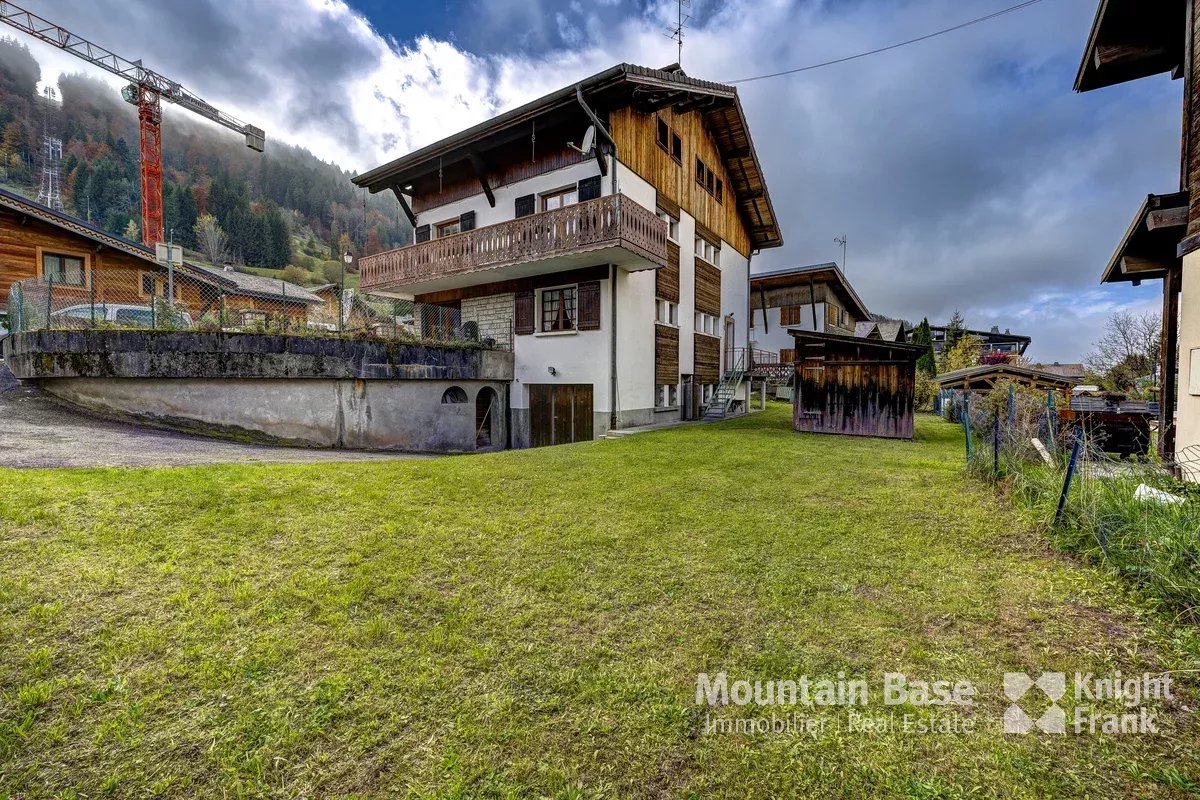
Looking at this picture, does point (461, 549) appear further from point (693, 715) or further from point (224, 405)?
point (224, 405)

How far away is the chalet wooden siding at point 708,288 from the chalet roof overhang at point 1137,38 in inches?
421

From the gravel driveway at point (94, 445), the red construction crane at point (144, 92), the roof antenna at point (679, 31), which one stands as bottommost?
the gravel driveway at point (94, 445)

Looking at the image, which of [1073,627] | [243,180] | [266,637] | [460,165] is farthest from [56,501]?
[243,180]

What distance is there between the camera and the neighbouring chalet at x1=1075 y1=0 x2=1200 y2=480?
20.6 feet

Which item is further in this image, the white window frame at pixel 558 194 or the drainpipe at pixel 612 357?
the white window frame at pixel 558 194

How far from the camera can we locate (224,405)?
1094 cm

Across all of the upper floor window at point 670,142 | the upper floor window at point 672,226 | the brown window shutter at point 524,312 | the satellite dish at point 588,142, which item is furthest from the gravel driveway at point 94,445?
the upper floor window at point 670,142

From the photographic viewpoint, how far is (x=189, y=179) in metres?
76.9

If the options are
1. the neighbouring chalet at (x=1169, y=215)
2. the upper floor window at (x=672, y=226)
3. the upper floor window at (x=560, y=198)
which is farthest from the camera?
the upper floor window at (x=672, y=226)

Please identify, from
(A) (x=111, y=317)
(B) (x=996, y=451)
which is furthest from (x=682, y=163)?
(A) (x=111, y=317)

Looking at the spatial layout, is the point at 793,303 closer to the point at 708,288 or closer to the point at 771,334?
the point at 771,334

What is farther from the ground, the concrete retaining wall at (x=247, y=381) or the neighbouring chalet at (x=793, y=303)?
the neighbouring chalet at (x=793, y=303)

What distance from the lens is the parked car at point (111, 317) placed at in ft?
36.3

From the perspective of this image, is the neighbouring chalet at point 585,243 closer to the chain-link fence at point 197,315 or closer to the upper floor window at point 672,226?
the upper floor window at point 672,226
